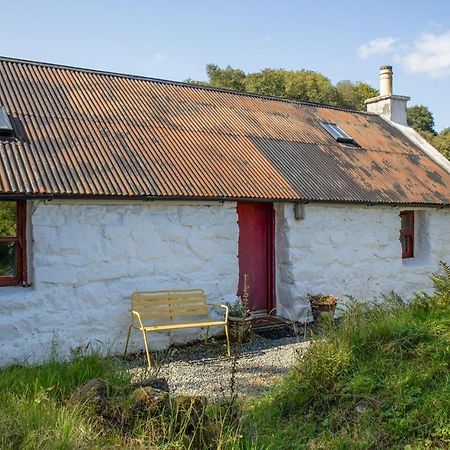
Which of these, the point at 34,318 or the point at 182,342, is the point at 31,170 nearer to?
the point at 34,318

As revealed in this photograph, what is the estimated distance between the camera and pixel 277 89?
115ft

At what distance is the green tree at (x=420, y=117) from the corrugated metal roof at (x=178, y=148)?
29.4 metres

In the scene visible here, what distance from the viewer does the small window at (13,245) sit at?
22.6 feet

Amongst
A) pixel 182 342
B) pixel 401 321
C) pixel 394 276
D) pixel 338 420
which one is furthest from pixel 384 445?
pixel 394 276

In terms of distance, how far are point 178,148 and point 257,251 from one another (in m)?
2.38

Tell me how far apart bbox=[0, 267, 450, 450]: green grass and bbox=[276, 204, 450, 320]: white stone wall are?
132 inches

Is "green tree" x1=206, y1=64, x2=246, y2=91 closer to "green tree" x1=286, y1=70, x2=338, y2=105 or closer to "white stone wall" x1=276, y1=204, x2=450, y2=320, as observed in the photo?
"green tree" x1=286, y1=70, x2=338, y2=105

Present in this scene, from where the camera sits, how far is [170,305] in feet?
25.2

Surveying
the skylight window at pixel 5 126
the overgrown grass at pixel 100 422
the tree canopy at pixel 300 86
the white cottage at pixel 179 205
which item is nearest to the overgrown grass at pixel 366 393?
the overgrown grass at pixel 100 422

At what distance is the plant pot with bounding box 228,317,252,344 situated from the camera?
306 inches

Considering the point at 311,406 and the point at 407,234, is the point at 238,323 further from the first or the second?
the point at 407,234

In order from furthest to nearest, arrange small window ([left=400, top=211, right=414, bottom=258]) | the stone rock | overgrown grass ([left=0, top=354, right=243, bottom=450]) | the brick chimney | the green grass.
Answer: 1. the brick chimney
2. small window ([left=400, top=211, right=414, bottom=258])
3. the stone rock
4. the green grass
5. overgrown grass ([left=0, top=354, right=243, bottom=450])

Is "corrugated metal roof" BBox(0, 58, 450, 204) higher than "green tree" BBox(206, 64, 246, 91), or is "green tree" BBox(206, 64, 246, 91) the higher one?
"green tree" BBox(206, 64, 246, 91)

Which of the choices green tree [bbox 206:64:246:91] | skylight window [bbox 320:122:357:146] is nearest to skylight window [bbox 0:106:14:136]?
skylight window [bbox 320:122:357:146]
